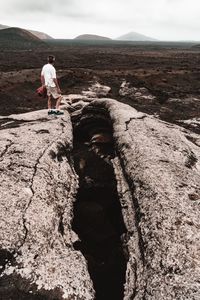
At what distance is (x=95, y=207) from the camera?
11.2 m

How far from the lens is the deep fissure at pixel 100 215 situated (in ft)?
27.8

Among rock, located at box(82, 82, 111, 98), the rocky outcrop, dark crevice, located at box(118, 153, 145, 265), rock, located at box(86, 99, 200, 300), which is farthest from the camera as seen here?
rock, located at box(82, 82, 111, 98)

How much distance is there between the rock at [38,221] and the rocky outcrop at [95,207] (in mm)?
22

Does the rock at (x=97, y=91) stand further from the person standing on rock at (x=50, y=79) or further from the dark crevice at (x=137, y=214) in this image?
the dark crevice at (x=137, y=214)

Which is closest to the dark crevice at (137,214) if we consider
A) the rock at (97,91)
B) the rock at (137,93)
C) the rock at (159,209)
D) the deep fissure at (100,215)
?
the rock at (159,209)

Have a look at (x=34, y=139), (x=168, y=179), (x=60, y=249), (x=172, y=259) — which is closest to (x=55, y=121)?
(x=34, y=139)

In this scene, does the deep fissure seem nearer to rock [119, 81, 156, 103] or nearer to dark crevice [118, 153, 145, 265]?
dark crevice [118, 153, 145, 265]

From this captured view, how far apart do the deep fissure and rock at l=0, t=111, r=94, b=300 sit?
0.51 m

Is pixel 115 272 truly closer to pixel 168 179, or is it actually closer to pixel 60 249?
pixel 60 249

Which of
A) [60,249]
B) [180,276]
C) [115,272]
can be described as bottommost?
[115,272]

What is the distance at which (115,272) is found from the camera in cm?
861

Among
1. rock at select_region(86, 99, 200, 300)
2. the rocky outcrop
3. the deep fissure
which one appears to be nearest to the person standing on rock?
→ the deep fissure

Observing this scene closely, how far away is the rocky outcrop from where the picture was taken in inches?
282

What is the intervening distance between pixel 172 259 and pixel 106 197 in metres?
4.65
